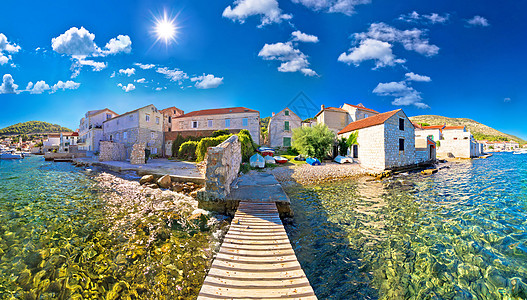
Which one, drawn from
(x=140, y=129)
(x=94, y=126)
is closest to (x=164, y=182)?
(x=140, y=129)

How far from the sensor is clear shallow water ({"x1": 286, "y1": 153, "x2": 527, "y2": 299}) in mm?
3680

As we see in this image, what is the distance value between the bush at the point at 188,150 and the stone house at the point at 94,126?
70.9ft

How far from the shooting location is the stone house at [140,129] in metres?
25.4

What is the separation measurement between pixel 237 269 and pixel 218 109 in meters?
30.8

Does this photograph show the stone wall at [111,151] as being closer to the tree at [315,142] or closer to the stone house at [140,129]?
the stone house at [140,129]

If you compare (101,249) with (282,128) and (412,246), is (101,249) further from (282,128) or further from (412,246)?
(282,128)

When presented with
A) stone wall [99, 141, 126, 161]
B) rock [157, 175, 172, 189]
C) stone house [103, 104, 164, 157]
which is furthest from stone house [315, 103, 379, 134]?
stone wall [99, 141, 126, 161]

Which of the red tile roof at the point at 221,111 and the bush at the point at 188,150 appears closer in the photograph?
the bush at the point at 188,150

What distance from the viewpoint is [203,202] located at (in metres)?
7.13

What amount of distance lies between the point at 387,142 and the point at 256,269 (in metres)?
19.0

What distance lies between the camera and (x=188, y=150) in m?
23.5

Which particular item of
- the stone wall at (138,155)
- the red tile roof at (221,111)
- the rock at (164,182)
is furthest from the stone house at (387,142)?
the stone wall at (138,155)

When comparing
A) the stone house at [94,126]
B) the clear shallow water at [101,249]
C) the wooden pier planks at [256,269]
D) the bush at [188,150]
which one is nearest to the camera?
the wooden pier planks at [256,269]

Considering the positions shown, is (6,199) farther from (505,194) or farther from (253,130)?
(505,194)
